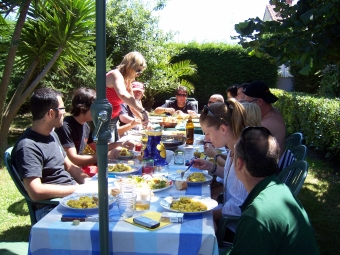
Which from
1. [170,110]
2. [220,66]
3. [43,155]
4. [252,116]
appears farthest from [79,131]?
[220,66]

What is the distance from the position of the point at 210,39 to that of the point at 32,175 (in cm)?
1371

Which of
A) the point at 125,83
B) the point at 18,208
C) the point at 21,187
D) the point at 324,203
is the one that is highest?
the point at 125,83

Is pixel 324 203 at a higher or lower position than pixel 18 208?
lower

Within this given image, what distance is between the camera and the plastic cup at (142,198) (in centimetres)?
198

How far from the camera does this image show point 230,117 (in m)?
2.45

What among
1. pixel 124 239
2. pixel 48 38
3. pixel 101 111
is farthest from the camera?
pixel 48 38

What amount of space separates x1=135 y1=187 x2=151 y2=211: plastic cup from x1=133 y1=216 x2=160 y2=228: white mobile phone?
0.17 meters

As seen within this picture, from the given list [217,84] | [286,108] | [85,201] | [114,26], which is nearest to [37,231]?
[85,201]

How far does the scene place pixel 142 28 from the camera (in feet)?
42.4

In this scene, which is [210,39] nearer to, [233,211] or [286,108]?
[286,108]

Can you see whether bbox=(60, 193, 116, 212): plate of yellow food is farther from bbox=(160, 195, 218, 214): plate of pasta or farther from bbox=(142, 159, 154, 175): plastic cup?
bbox=(142, 159, 154, 175): plastic cup

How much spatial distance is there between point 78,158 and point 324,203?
3241mm

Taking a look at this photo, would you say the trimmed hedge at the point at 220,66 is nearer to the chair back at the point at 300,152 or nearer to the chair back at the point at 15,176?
the chair back at the point at 300,152

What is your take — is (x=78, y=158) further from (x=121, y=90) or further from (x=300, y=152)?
(x=300, y=152)
